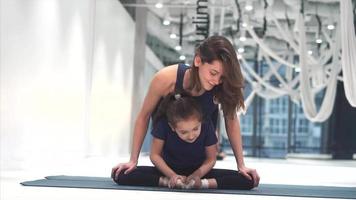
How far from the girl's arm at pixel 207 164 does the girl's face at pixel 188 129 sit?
0.15m

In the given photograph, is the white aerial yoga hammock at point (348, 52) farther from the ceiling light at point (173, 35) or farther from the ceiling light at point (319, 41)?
the ceiling light at point (173, 35)

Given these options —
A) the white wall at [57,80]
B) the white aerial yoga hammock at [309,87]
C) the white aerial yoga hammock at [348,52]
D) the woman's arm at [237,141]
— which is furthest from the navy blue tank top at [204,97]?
the white aerial yoga hammock at [309,87]

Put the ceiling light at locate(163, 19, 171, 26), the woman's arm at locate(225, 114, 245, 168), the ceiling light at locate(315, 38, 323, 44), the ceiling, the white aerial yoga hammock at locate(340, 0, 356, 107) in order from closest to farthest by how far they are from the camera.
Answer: the woman's arm at locate(225, 114, 245, 168) < the white aerial yoga hammock at locate(340, 0, 356, 107) < the ceiling < the ceiling light at locate(163, 19, 171, 26) < the ceiling light at locate(315, 38, 323, 44)

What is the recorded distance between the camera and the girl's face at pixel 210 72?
3.23m

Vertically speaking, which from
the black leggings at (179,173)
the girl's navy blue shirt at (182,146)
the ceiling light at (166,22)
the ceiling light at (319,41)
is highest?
the ceiling light at (166,22)

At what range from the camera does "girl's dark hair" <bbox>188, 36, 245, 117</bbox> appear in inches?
127

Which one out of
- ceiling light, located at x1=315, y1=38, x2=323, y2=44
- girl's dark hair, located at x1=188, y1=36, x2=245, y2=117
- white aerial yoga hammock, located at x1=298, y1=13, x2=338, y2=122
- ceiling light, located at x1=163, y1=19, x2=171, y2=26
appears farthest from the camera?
ceiling light, located at x1=315, y1=38, x2=323, y2=44

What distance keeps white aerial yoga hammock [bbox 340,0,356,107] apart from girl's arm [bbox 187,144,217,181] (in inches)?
107

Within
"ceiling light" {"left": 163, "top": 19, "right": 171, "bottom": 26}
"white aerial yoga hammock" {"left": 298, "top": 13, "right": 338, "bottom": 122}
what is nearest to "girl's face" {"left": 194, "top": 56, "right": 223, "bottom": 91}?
"white aerial yoga hammock" {"left": 298, "top": 13, "right": 338, "bottom": 122}

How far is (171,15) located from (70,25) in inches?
255

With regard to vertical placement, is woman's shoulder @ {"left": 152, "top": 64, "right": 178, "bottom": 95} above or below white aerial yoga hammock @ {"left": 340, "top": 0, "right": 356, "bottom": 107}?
below

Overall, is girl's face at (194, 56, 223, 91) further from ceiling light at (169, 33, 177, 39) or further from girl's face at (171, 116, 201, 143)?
ceiling light at (169, 33, 177, 39)

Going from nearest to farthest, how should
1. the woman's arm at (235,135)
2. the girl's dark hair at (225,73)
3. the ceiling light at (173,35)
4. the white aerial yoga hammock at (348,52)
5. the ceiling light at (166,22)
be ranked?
the girl's dark hair at (225,73) → the woman's arm at (235,135) → the white aerial yoga hammock at (348,52) → the ceiling light at (166,22) → the ceiling light at (173,35)

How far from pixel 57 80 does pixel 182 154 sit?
141 inches
